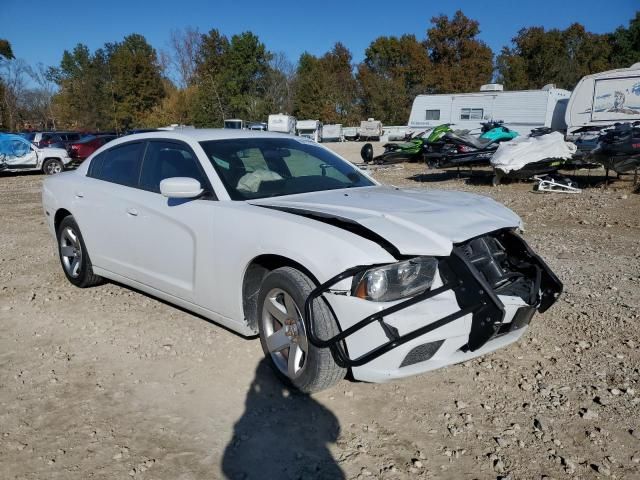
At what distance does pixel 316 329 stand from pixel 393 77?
63950 millimetres

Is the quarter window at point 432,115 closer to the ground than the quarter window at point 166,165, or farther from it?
farther from it

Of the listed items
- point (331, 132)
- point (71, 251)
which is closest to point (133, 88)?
point (331, 132)

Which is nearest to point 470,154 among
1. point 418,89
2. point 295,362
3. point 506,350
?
point 506,350

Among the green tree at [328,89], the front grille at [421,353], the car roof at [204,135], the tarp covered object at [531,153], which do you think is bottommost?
the front grille at [421,353]

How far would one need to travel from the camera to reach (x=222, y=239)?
3.41 metres

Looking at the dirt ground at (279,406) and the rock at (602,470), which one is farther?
the dirt ground at (279,406)

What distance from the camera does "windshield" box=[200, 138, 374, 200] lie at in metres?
3.76

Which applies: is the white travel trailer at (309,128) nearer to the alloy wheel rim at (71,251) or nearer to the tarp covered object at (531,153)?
the tarp covered object at (531,153)

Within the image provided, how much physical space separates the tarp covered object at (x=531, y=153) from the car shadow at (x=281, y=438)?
998 cm

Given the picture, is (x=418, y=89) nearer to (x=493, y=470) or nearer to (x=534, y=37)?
(x=534, y=37)

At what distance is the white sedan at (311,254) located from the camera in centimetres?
274

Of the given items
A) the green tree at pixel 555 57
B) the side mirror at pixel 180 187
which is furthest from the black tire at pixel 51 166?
the green tree at pixel 555 57

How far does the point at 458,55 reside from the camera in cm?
6019

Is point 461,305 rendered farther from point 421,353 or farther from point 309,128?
point 309,128
